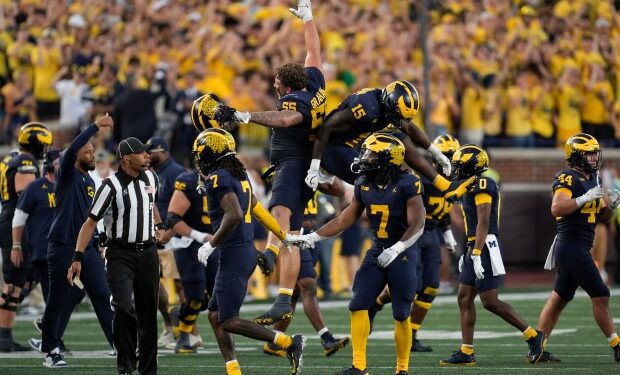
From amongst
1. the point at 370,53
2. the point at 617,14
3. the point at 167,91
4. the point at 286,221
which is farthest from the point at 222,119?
the point at 617,14

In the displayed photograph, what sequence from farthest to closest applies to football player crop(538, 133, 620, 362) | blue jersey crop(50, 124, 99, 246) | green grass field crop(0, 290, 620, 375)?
blue jersey crop(50, 124, 99, 246) < football player crop(538, 133, 620, 362) < green grass field crop(0, 290, 620, 375)

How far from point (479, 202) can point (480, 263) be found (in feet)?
1.84

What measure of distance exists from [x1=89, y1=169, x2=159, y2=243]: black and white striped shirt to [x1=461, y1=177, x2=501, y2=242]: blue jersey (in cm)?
330

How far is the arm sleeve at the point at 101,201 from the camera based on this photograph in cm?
1159

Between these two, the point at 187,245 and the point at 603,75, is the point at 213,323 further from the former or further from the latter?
the point at 603,75

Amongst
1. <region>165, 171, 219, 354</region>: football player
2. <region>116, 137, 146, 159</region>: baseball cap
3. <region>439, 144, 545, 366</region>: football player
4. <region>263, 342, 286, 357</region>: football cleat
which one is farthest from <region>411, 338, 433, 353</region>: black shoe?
<region>116, 137, 146, 159</region>: baseball cap

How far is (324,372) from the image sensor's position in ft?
41.4

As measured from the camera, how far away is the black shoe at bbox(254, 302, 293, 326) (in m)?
11.9

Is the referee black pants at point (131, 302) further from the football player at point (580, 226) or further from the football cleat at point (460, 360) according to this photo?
the football player at point (580, 226)

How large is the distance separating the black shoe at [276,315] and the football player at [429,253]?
2690mm

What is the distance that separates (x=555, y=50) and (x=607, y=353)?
11.8 meters

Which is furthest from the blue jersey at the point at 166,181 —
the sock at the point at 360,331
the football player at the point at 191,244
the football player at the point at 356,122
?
the sock at the point at 360,331

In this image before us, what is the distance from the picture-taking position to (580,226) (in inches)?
531

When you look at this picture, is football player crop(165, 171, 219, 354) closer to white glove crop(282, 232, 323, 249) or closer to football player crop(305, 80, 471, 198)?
football player crop(305, 80, 471, 198)
